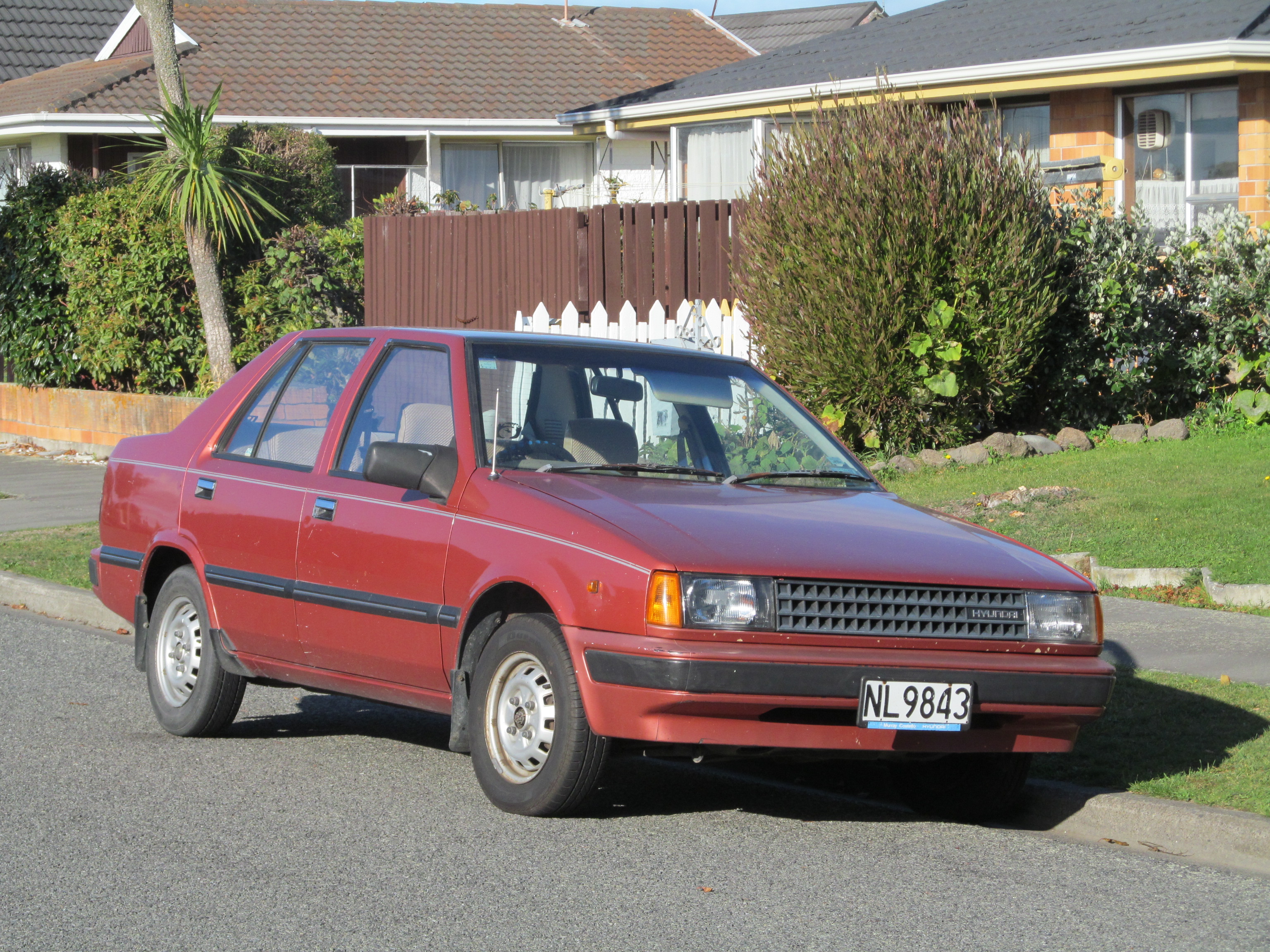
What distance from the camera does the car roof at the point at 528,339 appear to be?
20.5 ft

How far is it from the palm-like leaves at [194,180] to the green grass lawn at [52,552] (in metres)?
5.64

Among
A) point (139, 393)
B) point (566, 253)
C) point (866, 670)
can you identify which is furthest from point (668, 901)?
point (139, 393)

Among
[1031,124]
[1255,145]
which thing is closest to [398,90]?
[1031,124]

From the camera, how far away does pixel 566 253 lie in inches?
661

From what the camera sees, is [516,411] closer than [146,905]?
No

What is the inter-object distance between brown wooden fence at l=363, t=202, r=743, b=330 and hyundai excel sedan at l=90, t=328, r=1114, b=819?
7505mm

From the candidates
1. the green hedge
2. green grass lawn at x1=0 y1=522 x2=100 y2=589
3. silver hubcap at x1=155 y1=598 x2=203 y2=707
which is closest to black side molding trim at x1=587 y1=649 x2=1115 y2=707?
silver hubcap at x1=155 y1=598 x2=203 y2=707

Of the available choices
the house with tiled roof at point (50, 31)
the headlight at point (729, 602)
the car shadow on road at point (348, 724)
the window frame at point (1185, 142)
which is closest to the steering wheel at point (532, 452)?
the headlight at point (729, 602)

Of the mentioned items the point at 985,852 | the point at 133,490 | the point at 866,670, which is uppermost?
the point at 133,490

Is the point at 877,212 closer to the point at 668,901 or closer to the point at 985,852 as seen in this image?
the point at 985,852

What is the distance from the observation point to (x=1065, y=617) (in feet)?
17.6

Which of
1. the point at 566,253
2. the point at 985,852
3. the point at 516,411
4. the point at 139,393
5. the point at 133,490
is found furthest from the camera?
the point at 139,393

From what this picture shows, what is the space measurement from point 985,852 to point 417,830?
6.13ft

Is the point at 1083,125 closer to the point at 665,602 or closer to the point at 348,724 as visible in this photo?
the point at 348,724
